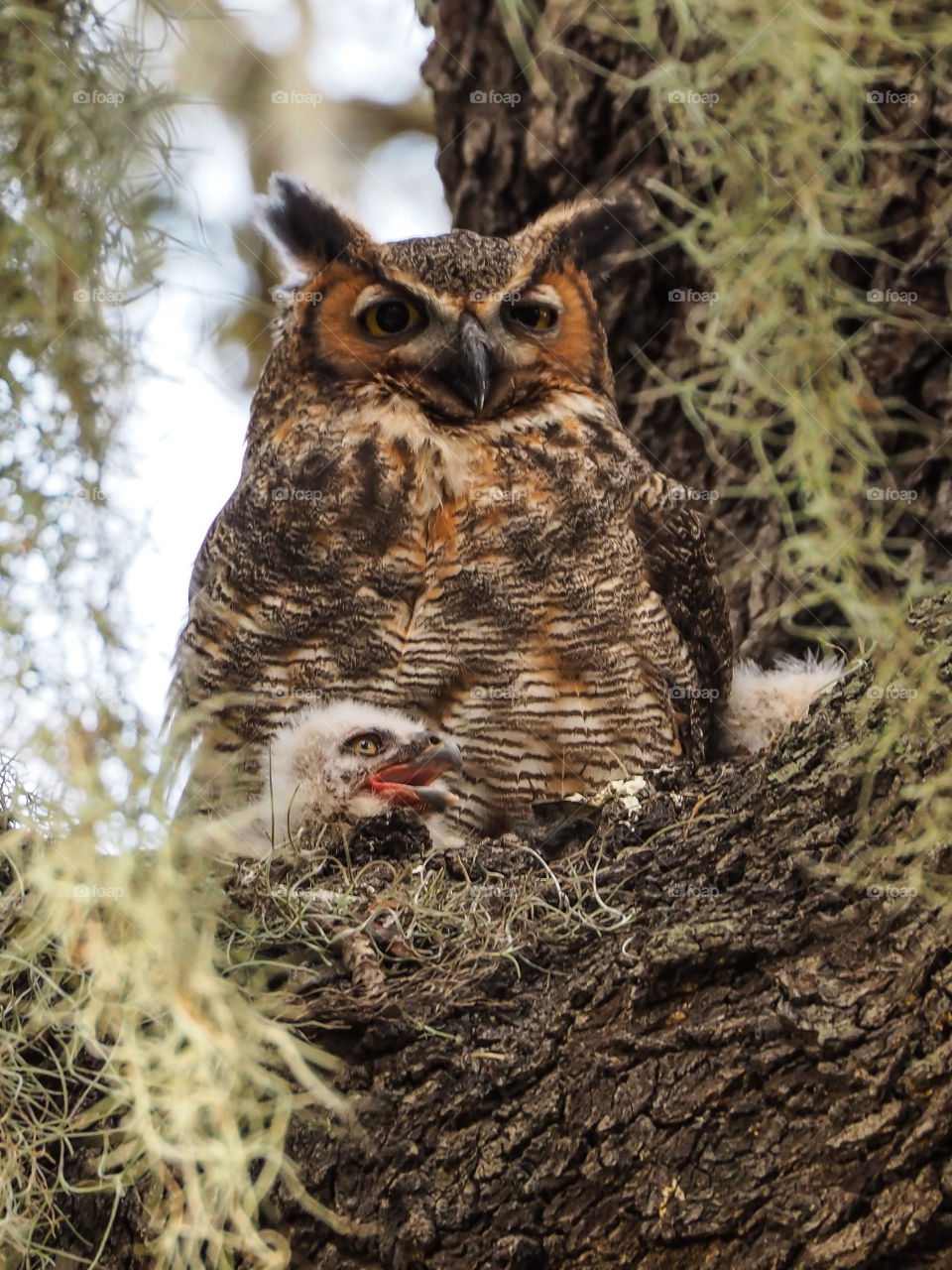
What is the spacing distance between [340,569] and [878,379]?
43.6 inches

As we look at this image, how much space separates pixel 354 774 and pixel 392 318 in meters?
0.91

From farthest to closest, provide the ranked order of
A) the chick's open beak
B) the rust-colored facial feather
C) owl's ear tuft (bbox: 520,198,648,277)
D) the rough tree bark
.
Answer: owl's ear tuft (bbox: 520,198,648,277) < the rough tree bark < the rust-colored facial feather < the chick's open beak

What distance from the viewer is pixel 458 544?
2.41 meters

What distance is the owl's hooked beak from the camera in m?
2.42

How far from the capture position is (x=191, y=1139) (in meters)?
1.23

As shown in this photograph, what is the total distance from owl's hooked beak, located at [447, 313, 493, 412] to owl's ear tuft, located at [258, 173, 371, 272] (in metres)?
0.33

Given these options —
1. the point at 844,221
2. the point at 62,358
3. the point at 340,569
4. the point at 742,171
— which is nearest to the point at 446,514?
the point at 340,569

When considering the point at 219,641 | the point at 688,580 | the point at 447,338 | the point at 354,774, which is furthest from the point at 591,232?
the point at 354,774

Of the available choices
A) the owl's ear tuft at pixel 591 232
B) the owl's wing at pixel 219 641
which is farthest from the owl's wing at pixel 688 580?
the owl's wing at pixel 219 641

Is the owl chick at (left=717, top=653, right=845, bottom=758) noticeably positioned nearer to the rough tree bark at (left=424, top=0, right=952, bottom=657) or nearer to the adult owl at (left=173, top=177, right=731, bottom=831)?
the adult owl at (left=173, top=177, right=731, bottom=831)

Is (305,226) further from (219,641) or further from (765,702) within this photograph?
(765,702)

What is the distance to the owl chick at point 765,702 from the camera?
255 centimetres

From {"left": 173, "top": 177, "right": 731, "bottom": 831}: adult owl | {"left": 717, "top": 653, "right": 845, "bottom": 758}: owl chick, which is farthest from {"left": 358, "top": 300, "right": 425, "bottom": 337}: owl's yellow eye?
{"left": 717, "top": 653, "right": 845, "bottom": 758}: owl chick

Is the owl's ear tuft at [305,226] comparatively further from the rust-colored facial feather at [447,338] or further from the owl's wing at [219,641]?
the owl's wing at [219,641]
